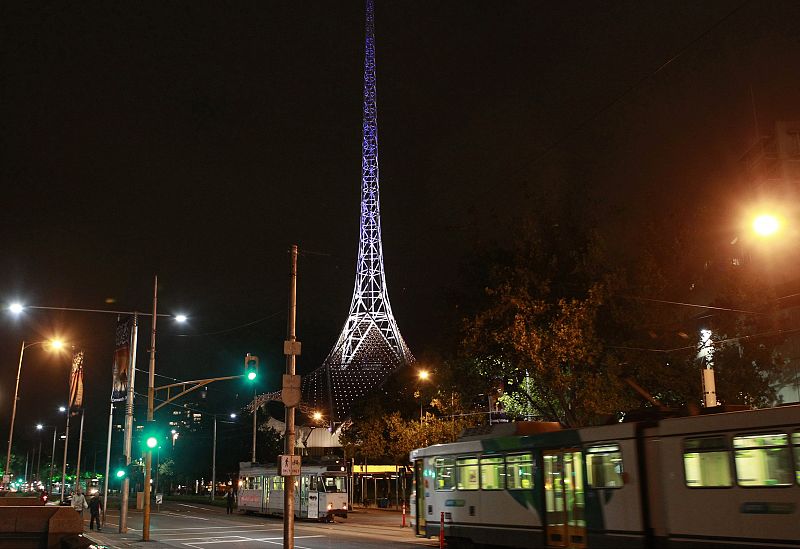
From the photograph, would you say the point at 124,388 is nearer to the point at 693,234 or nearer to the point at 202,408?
the point at 693,234

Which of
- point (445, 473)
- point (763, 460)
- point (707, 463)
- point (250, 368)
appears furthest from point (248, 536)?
point (763, 460)

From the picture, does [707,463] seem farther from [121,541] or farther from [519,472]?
[121,541]

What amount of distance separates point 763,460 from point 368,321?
86.6m

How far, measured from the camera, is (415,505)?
78.8 feet

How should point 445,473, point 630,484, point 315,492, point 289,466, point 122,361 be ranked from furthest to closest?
point 315,492, point 122,361, point 445,473, point 289,466, point 630,484

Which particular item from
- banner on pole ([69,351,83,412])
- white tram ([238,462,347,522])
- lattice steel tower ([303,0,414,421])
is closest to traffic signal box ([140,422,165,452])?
white tram ([238,462,347,522])

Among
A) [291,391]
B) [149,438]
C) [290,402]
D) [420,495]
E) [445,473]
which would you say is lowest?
[420,495]

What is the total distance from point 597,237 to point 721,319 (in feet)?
18.7

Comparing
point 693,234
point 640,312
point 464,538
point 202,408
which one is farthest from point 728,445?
point 202,408

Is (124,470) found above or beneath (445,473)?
above

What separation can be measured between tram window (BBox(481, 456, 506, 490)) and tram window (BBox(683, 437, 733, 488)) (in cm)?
580

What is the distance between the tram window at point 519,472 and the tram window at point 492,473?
0.24m

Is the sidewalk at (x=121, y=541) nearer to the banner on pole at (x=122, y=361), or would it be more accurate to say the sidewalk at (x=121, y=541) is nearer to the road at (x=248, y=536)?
the road at (x=248, y=536)

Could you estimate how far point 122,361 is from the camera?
36.2 metres
